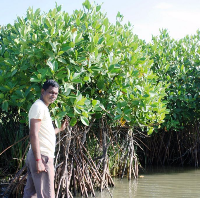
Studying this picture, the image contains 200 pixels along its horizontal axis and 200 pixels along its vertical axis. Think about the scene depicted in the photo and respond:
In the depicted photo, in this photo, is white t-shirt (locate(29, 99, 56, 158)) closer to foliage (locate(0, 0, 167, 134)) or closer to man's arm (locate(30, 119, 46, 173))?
man's arm (locate(30, 119, 46, 173))

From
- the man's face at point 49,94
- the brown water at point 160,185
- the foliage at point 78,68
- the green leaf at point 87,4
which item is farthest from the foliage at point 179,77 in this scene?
the man's face at point 49,94

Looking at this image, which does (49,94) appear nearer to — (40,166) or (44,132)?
(44,132)

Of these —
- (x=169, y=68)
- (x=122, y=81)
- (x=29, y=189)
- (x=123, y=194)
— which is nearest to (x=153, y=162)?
(x=169, y=68)

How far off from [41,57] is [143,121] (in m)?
2.06

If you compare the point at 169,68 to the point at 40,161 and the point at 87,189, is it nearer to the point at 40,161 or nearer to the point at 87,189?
the point at 87,189

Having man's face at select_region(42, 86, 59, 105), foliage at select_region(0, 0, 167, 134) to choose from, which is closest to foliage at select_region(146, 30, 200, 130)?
foliage at select_region(0, 0, 167, 134)

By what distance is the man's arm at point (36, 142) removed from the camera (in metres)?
3.09

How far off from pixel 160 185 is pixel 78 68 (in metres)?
3.14

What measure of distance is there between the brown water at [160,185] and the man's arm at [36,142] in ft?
8.90

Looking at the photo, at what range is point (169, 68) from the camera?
27.0ft

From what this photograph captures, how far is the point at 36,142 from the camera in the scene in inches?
122

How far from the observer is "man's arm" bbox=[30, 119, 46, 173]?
122 inches

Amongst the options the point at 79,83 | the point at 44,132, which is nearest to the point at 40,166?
the point at 44,132

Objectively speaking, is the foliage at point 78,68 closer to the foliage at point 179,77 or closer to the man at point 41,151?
the man at point 41,151
